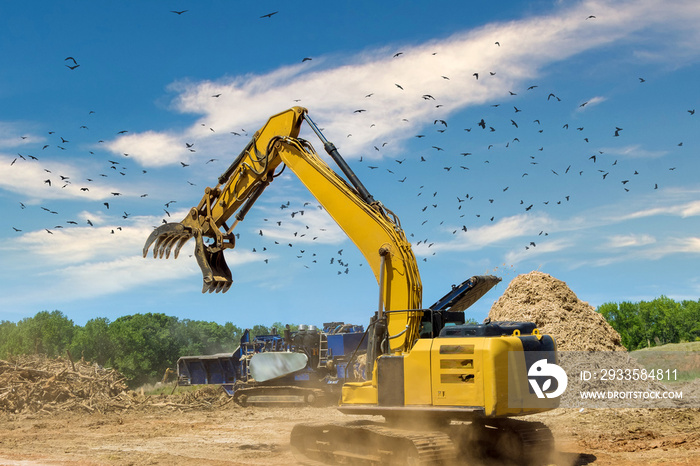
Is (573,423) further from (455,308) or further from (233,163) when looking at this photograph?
(233,163)

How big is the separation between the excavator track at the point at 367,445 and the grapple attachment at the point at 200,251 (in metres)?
3.43

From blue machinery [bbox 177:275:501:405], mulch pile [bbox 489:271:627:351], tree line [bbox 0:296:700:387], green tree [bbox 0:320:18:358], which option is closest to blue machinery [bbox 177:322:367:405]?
blue machinery [bbox 177:275:501:405]

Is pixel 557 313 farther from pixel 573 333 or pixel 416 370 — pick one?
pixel 416 370

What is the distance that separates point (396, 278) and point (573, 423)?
8089mm

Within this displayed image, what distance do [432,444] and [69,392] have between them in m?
17.1

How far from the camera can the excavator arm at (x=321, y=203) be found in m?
9.62

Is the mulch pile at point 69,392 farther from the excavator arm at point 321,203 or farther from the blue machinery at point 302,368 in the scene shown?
the excavator arm at point 321,203

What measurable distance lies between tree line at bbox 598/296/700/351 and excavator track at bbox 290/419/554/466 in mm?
73195

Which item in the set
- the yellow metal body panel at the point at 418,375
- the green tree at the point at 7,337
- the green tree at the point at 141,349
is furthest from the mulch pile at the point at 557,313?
the green tree at the point at 7,337

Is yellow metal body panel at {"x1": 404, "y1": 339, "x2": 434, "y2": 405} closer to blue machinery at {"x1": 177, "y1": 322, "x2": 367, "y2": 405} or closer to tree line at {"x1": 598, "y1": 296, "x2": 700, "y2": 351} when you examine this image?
blue machinery at {"x1": 177, "y1": 322, "x2": 367, "y2": 405}

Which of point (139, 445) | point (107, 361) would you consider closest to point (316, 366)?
point (139, 445)

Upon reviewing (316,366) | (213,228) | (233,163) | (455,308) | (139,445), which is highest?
(233,163)

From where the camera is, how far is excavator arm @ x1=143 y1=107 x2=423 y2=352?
9.62m

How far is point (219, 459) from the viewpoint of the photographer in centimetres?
1145
